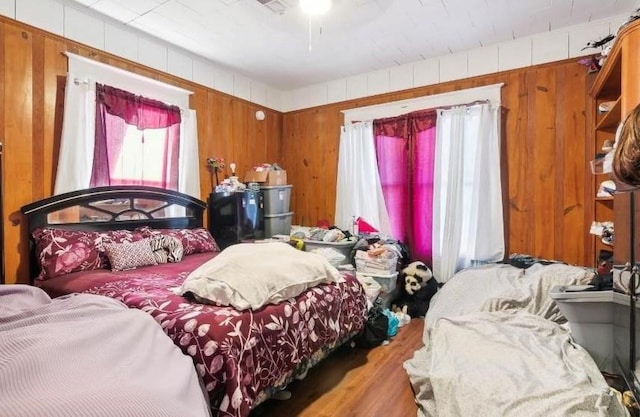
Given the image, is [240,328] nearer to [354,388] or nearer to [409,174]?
[354,388]

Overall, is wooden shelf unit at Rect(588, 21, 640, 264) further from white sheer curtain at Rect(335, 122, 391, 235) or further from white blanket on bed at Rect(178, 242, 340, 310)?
white sheer curtain at Rect(335, 122, 391, 235)

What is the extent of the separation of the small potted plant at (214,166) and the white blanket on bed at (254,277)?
199 cm

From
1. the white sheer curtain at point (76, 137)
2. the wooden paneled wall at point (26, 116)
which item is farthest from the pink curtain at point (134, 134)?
the wooden paneled wall at point (26, 116)

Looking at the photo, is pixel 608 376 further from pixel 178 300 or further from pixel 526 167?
pixel 178 300

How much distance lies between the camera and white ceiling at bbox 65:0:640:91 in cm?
256

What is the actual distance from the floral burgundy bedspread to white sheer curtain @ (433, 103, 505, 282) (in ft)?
5.17

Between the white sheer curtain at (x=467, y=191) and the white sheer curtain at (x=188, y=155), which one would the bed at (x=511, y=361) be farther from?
the white sheer curtain at (x=188, y=155)

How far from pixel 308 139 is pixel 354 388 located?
10.5 ft

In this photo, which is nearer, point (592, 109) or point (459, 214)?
point (592, 109)

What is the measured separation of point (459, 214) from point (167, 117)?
296cm

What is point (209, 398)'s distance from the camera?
4.36ft

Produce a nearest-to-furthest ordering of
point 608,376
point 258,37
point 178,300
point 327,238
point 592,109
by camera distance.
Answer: point 178,300, point 608,376, point 592,109, point 258,37, point 327,238

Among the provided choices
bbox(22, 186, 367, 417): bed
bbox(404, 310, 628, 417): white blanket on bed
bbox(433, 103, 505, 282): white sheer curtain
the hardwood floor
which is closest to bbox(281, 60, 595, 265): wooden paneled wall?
bbox(433, 103, 505, 282): white sheer curtain

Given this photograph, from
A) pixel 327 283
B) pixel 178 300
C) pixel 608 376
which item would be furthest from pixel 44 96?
pixel 608 376
